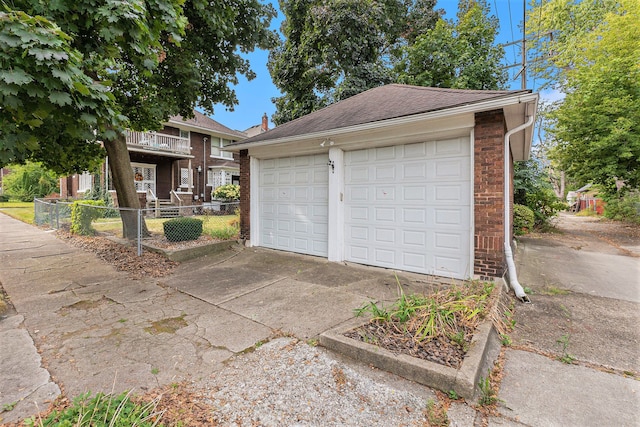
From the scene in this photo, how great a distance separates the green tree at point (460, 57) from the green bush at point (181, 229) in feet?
37.1

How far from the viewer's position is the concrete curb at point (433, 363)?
7.30ft

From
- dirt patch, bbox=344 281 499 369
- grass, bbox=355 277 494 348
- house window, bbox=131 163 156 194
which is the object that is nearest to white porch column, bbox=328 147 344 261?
grass, bbox=355 277 494 348

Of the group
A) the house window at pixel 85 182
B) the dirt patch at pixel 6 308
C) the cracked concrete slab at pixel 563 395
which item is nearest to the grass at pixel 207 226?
the dirt patch at pixel 6 308

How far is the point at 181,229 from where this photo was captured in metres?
7.50

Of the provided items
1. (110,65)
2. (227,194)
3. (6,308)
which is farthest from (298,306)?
(227,194)

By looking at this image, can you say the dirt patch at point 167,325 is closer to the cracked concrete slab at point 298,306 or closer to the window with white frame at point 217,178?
the cracked concrete slab at point 298,306

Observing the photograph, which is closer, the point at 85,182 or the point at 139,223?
the point at 139,223

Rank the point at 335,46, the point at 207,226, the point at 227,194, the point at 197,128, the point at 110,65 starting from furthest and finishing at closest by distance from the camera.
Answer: the point at 197,128, the point at 227,194, the point at 335,46, the point at 207,226, the point at 110,65

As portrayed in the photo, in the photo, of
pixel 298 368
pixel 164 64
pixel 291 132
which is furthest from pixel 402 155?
pixel 164 64

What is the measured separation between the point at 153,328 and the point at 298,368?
1.88m

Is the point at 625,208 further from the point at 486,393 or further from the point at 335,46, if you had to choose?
the point at 486,393

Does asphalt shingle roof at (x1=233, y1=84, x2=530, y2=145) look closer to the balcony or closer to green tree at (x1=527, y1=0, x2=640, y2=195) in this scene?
green tree at (x1=527, y1=0, x2=640, y2=195)

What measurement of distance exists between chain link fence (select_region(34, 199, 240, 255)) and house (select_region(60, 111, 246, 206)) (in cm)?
475

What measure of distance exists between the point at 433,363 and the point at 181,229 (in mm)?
6792
